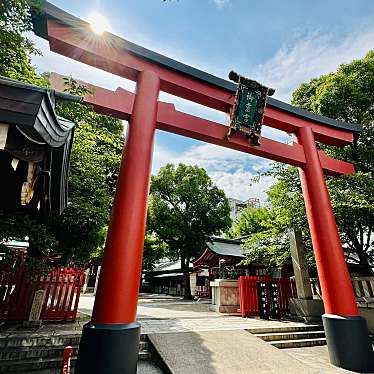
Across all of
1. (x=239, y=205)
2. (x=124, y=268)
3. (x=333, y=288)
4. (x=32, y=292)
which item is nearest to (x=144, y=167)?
(x=124, y=268)

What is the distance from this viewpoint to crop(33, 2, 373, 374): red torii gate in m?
3.29

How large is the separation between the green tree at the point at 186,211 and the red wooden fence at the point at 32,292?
12.2m

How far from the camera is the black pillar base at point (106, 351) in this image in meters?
3.02

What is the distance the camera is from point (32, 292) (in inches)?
232

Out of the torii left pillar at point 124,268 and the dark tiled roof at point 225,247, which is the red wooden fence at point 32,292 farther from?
the dark tiled roof at point 225,247

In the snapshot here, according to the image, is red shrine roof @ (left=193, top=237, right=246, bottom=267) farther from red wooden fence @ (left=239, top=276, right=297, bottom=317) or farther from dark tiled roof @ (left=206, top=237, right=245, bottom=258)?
red wooden fence @ (left=239, top=276, right=297, bottom=317)

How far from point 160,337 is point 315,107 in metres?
9.87

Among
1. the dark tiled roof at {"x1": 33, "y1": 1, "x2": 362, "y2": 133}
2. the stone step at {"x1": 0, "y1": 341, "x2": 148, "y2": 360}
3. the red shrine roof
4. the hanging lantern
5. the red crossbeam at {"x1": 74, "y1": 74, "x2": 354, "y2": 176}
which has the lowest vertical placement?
the stone step at {"x1": 0, "y1": 341, "x2": 148, "y2": 360}

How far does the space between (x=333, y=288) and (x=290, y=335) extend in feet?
7.11

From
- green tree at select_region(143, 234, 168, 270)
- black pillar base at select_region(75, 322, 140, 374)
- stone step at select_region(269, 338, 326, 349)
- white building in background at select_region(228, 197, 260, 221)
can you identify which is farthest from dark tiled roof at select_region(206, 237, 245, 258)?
white building in background at select_region(228, 197, 260, 221)

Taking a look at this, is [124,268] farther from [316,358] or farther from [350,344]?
[316,358]

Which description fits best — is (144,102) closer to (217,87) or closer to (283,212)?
(217,87)

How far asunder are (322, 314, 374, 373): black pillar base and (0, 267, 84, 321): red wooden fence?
601cm

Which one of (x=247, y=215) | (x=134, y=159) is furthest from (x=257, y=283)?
(x=247, y=215)
